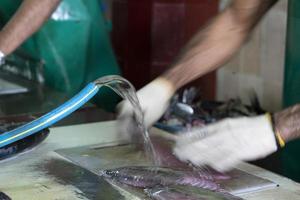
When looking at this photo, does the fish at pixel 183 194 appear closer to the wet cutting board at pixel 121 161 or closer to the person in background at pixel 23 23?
the wet cutting board at pixel 121 161

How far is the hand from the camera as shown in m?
1.25

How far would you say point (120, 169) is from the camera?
3.54ft

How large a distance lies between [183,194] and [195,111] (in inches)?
30.8

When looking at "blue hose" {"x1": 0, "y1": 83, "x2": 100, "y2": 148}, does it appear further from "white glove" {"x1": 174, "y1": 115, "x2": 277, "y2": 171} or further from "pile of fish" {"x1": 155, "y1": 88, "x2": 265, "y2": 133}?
"pile of fish" {"x1": 155, "y1": 88, "x2": 265, "y2": 133}

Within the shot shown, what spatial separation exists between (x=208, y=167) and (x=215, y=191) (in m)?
0.12

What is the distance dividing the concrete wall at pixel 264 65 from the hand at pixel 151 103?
0.55 metres

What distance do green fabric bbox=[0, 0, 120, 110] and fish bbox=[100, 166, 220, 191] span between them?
0.84 m

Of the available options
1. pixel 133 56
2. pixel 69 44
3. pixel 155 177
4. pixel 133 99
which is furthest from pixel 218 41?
pixel 133 56

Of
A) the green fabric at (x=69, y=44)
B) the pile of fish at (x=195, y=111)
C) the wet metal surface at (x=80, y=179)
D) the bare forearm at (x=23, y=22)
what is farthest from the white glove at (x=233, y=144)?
the green fabric at (x=69, y=44)

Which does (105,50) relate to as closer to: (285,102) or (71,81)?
(71,81)

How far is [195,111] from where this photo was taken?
174 centimetres

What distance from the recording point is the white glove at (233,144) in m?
1.07

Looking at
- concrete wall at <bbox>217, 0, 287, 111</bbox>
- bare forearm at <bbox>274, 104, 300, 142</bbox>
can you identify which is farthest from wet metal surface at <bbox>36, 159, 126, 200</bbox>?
concrete wall at <bbox>217, 0, 287, 111</bbox>

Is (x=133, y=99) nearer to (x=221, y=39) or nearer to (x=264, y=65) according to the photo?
(x=221, y=39)
